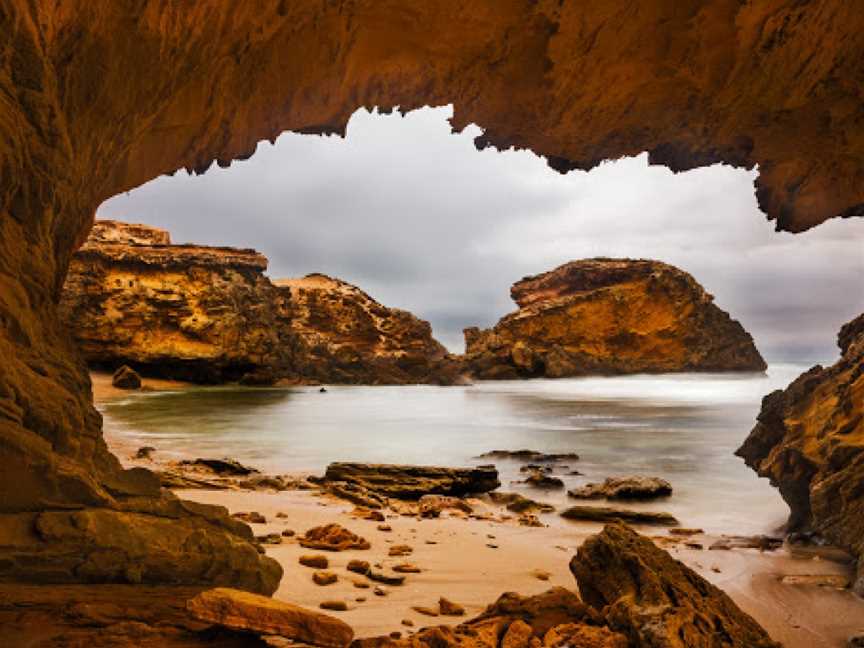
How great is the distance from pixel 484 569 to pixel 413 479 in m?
3.48

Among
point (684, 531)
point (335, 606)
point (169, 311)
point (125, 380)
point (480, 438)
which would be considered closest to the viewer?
point (335, 606)

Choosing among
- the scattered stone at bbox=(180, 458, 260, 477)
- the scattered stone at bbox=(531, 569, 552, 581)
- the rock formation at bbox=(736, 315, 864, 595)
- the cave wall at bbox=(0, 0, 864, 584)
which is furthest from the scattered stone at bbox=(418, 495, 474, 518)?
the cave wall at bbox=(0, 0, 864, 584)

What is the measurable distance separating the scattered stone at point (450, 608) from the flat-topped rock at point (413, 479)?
3.90 metres

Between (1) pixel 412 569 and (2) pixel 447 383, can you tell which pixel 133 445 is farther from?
(2) pixel 447 383

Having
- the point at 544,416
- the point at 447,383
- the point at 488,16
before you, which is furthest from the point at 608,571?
the point at 447,383

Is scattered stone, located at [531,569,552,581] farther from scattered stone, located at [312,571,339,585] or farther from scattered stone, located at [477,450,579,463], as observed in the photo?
scattered stone, located at [477,450,579,463]

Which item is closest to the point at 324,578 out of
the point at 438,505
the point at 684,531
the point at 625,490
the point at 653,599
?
the point at 653,599

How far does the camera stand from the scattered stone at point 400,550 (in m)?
3.96

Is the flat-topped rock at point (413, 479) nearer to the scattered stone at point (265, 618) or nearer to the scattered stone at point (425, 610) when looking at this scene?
the scattered stone at point (425, 610)

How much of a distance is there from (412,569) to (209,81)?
4.69m

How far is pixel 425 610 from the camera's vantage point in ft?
9.57

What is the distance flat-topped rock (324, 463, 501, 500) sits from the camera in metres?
6.98

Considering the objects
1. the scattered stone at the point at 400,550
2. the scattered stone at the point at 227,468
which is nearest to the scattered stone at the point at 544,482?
the scattered stone at the point at 227,468

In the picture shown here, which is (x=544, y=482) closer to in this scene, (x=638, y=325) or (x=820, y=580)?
(x=820, y=580)
